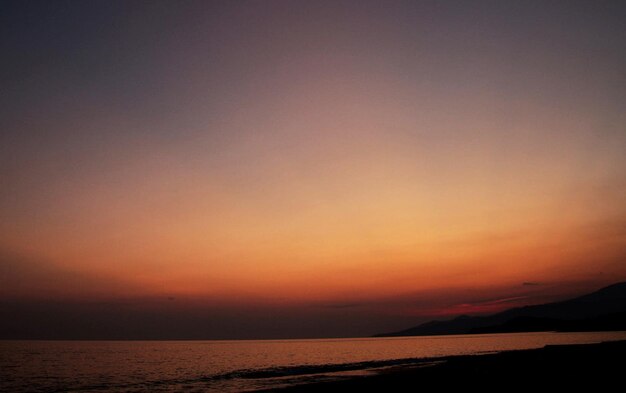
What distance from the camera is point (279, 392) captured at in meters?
37.2

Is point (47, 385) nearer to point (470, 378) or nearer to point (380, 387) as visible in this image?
point (380, 387)

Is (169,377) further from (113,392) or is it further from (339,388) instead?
(339,388)

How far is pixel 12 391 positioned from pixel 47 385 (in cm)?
542

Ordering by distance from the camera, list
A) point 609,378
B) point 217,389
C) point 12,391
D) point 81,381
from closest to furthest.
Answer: point 609,378, point 217,389, point 12,391, point 81,381

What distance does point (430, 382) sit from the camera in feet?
117

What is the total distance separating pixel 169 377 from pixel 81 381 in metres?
11.5

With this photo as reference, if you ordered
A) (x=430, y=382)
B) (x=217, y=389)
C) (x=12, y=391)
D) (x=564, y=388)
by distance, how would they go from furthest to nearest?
(x=12, y=391), (x=217, y=389), (x=430, y=382), (x=564, y=388)

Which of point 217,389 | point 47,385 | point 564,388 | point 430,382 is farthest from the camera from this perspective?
point 47,385

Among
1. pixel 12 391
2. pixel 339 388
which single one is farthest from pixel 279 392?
pixel 12 391

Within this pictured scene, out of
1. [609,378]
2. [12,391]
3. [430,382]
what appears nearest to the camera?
[609,378]

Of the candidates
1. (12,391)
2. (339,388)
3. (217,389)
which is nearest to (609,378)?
(339,388)

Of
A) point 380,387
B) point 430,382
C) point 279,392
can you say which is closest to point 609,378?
point 430,382

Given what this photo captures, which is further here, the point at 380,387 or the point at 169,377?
the point at 169,377

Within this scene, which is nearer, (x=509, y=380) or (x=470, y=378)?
(x=509, y=380)
